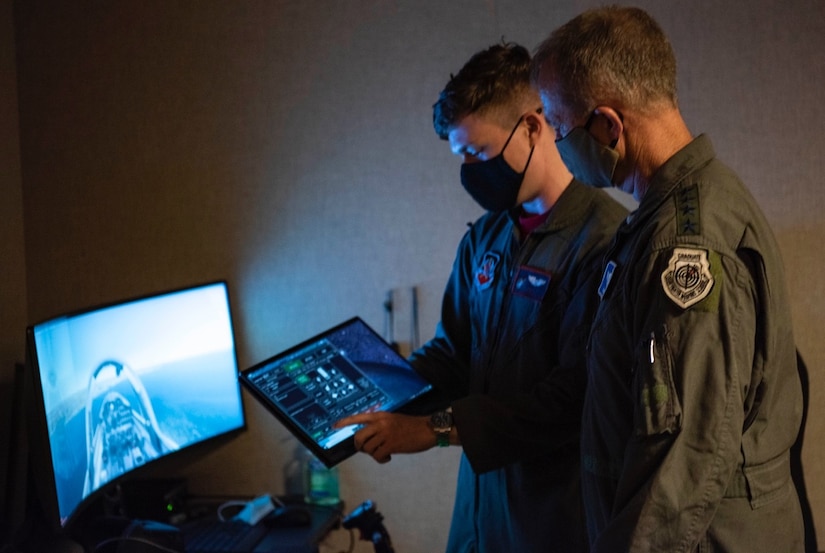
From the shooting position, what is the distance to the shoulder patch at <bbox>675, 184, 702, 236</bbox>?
110 centimetres

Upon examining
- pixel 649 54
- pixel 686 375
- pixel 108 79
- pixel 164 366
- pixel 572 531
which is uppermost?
pixel 108 79

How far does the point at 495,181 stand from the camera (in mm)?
1754

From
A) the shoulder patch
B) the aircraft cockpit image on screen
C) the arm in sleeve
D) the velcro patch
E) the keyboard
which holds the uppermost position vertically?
the shoulder patch

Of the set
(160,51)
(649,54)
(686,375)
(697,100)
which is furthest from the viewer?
(160,51)

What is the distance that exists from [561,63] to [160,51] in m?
1.52

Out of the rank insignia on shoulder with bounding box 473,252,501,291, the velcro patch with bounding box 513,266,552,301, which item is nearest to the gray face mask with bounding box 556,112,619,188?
the velcro patch with bounding box 513,266,552,301

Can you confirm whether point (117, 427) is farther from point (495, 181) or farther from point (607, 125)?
point (607, 125)

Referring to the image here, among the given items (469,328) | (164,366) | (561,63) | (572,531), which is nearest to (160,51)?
(164,366)

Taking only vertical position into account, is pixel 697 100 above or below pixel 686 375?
above

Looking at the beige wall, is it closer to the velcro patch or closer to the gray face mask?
the velcro patch

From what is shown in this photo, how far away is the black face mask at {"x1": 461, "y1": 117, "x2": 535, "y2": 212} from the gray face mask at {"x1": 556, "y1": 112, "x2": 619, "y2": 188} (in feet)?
1.35

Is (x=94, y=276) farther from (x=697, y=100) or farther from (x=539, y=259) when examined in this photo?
(x=697, y=100)

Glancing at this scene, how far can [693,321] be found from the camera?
1034mm

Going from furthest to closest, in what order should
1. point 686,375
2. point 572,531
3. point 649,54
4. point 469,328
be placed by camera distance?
point 469,328
point 572,531
point 649,54
point 686,375
